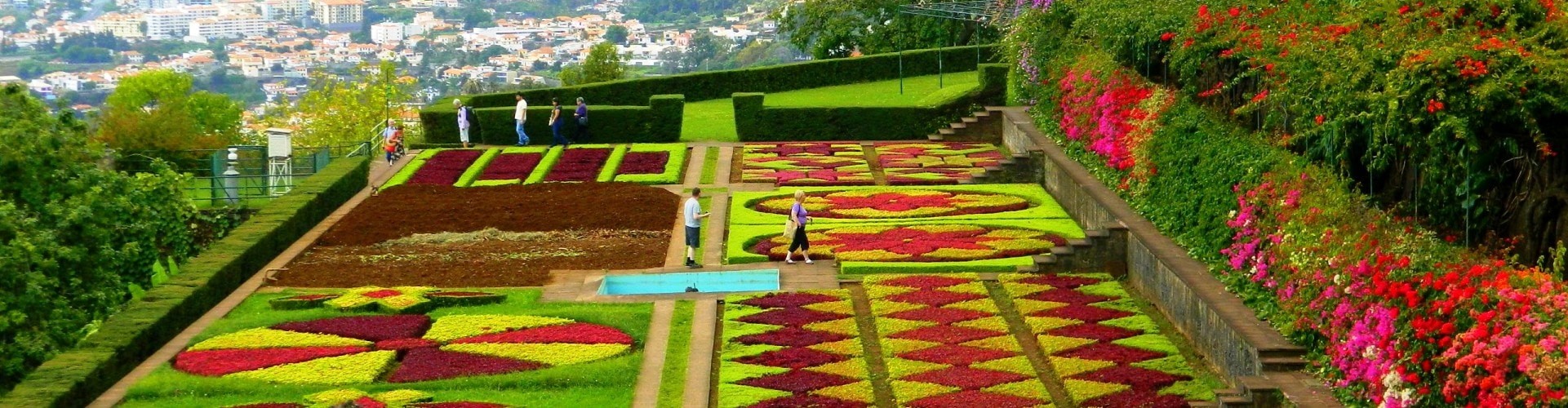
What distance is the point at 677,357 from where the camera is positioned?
24.3 m

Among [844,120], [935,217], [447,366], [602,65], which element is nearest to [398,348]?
[447,366]

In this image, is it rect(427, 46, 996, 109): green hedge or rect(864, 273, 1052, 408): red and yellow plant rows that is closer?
rect(864, 273, 1052, 408): red and yellow plant rows

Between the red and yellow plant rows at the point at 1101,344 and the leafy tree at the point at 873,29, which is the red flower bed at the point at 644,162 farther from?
the leafy tree at the point at 873,29

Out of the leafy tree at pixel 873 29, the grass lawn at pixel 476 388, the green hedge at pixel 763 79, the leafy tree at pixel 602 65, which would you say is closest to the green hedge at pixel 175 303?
the grass lawn at pixel 476 388

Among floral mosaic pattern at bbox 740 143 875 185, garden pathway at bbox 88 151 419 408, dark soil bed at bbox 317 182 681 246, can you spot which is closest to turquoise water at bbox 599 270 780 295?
dark soil bed at bbox 317 182 681 246

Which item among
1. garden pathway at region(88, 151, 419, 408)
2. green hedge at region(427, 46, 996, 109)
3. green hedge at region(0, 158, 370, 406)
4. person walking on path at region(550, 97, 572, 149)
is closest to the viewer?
green hedge at region(0, 158, 370, 406)

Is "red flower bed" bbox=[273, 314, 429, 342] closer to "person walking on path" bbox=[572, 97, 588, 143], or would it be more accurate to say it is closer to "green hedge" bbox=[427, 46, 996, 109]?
"person walking on path" bbox=[572, 97, 588, 143]

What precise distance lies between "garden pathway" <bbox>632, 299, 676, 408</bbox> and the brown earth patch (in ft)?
12.2

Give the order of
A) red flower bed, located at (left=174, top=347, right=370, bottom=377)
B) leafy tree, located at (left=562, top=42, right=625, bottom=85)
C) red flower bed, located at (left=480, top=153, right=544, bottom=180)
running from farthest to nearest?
leafy tree, located at (left=562, top=42, right=625, bottom=85), red flower bed, located at (left=480, top=153, right=544, bottom=180), red flower bed, located at (left=174, top=347, right=370, bottom=377)

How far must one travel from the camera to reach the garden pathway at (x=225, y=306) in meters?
22.9

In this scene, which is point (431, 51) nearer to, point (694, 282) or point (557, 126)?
point (557, 126)

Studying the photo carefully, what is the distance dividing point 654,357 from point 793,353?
1.75 meters

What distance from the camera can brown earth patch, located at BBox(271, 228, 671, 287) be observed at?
30750mm

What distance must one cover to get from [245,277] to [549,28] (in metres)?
146
